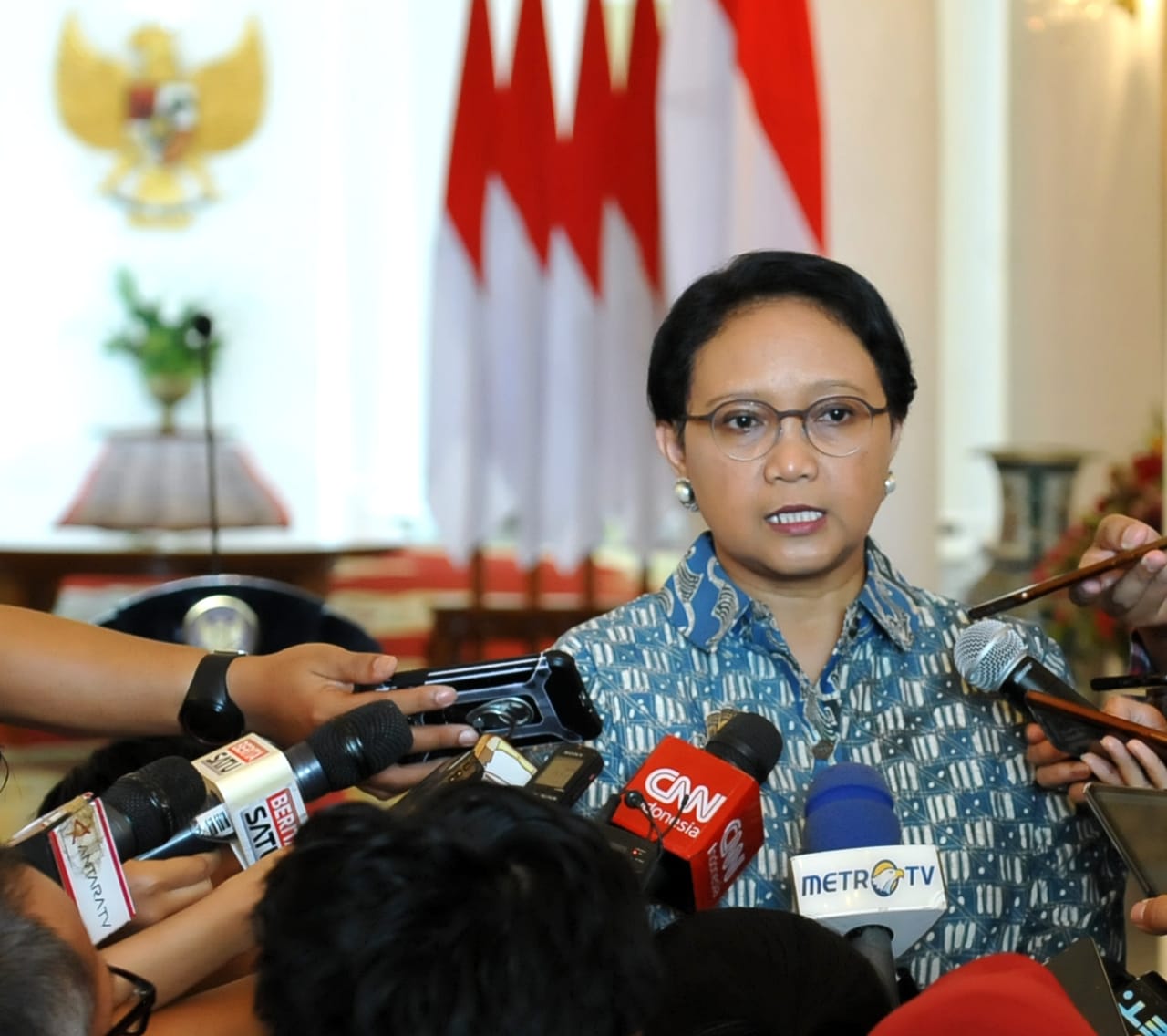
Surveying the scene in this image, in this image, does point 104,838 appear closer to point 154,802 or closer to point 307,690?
point 154,802

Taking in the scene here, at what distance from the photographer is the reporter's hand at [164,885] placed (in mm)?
1279

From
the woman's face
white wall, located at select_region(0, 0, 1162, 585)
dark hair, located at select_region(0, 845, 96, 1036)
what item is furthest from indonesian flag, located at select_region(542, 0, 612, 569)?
dark hair, located at select_region(0, 845, 96, 1036)

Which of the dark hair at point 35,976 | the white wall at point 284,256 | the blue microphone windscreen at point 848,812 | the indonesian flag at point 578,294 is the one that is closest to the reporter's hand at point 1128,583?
the blue microphone windscreen at point 848,812

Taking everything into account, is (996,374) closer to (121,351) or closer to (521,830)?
(121,351)

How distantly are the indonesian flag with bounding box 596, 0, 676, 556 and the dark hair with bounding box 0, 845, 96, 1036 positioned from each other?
451 cm

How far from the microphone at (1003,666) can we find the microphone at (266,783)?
685mm

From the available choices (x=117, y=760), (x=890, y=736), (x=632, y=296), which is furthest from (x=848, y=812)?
(x=632, y=296)

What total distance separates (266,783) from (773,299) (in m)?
0.91

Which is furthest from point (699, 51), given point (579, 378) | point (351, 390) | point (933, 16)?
point (351, 390)

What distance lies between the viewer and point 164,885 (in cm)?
130

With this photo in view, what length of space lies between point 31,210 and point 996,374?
19.8 feet

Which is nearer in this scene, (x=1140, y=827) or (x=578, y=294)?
(x=1140, y=827)

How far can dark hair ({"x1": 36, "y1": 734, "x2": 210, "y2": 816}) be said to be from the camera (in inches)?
68.0

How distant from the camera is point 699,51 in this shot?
4.34 meters
